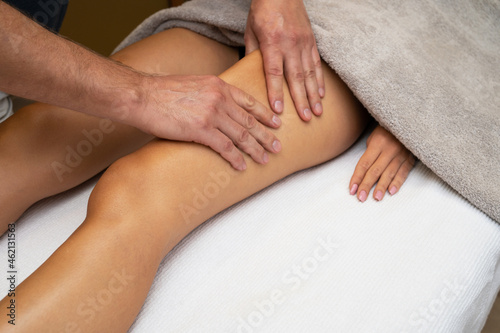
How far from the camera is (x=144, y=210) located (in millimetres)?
702

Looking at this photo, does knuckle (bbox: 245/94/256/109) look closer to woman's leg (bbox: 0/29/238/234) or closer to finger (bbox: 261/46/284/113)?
finger (bbox: 261/46/284/113)

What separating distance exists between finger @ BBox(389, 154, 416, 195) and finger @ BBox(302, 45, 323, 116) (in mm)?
193

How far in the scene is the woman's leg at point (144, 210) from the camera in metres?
0.61

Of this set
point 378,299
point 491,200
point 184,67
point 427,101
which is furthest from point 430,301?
point 184,67

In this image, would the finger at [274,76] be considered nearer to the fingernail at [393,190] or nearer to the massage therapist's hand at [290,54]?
the massage therapist's hand at [290,54]

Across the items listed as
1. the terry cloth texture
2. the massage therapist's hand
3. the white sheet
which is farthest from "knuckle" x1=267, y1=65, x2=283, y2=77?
the white sheet

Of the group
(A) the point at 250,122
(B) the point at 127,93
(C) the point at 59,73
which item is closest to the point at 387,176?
(A) the point at 250,122

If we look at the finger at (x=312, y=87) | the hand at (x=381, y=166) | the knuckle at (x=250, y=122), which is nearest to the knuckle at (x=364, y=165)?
the hand at (x=381, y=166)

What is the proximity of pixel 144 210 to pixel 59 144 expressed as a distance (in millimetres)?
255

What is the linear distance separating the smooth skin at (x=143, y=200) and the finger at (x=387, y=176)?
11cm

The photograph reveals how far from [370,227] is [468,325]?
232 millimetres

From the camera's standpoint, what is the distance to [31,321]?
1.88 feet

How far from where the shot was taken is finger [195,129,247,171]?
30.0 inches

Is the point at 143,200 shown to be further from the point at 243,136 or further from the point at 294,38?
the point at 294,38
